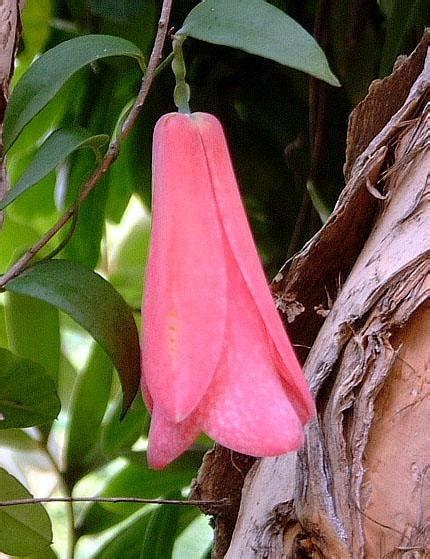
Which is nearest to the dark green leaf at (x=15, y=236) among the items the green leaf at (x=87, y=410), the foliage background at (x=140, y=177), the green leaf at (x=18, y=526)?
the foliage background at (x=140, y=177)

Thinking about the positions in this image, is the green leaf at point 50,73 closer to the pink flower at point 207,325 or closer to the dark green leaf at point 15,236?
the pink flower at point 207,325

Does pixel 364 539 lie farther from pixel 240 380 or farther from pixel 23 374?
pixel 23 374

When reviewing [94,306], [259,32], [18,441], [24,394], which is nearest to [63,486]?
Answer: [18,441]

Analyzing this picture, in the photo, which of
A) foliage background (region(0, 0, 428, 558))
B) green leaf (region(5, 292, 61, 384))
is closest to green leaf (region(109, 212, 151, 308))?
foliage background (region(0, 0, 428, 558))

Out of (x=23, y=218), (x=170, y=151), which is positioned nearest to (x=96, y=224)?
(x=23, y=218)

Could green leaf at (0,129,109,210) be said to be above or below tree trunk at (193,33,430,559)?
above

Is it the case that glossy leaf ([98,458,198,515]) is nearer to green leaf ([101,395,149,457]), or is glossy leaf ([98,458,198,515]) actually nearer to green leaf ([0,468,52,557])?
green leaf ([101,395,149,457])
